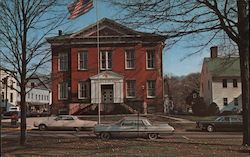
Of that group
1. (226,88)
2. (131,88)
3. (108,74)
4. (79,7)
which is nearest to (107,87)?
(108,74)

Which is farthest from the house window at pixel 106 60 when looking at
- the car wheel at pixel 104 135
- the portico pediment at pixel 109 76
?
the car wheel at pixel 104 135

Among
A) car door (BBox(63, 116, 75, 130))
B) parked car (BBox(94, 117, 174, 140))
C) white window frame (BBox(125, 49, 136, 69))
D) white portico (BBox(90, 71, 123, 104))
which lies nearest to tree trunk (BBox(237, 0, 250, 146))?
parked car (BBox(94, 117, 174, 140))

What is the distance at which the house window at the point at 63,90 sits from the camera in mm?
57656

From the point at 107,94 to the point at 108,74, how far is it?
9.10 feet

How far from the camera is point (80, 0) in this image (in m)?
23.0

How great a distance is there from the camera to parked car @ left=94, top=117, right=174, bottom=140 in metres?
23.9

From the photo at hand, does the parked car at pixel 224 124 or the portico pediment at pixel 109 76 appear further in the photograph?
the portico pediment at pixel 109 76

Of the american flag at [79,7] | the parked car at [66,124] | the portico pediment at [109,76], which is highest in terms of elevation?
the american flag at [79,7]

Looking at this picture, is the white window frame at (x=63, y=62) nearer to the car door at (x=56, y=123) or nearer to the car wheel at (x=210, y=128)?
the car door at (x=56, y=123)

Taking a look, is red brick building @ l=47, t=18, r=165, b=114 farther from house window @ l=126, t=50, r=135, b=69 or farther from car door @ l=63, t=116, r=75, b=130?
car door @ l=63, t=116, r=75, b=130

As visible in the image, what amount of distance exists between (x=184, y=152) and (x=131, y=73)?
42008 mm

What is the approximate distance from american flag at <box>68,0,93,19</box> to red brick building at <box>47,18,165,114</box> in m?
29.7

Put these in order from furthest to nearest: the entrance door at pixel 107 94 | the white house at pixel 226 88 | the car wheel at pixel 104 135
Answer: the white house at pixel 226 88 < the entrance door at pixel 107 94 < the car wheel at pixel 104 135

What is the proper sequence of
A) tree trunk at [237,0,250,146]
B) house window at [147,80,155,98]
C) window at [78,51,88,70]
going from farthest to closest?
1. window at [78,51,88,70]
2. house window at [147,80,155,98]
3. tree trunk at [237,0,250,146]
